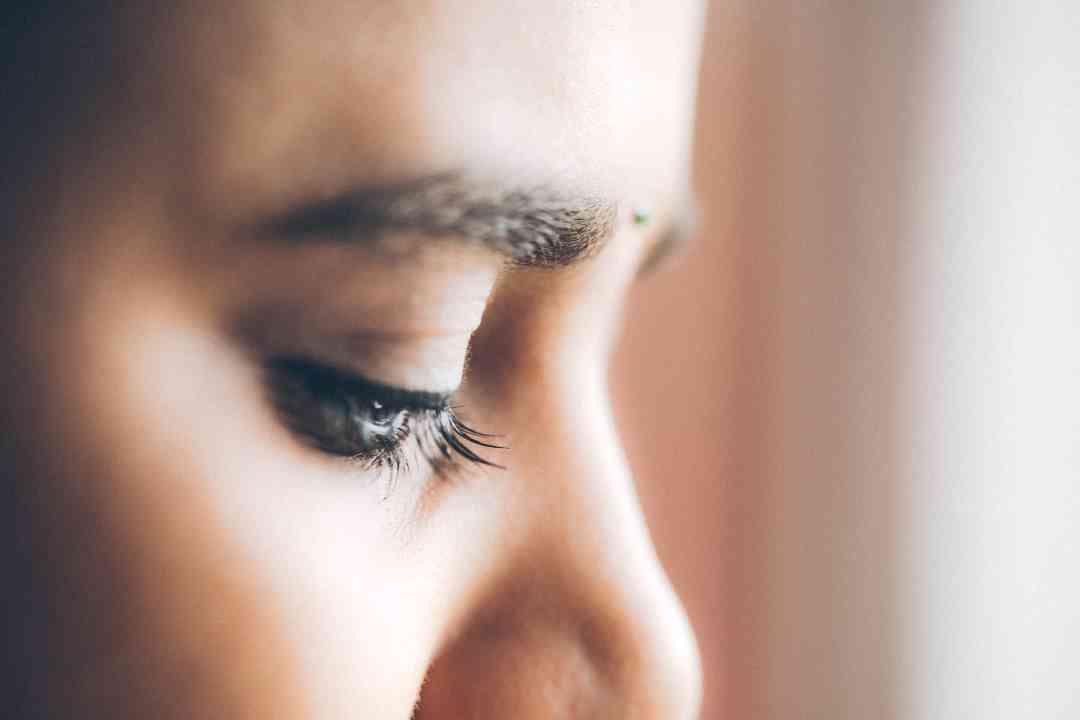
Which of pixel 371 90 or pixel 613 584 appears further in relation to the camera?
pixel 613 584

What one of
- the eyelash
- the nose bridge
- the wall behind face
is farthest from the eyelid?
the wall behind face

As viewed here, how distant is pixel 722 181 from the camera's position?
91 cm

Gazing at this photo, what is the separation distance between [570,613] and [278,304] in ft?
0.67

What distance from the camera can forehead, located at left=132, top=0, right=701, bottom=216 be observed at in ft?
0.87

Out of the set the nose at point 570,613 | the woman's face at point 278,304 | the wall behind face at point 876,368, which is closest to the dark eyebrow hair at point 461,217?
the woman's face at point 278,304

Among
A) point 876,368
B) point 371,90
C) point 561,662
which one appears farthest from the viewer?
point 876,368

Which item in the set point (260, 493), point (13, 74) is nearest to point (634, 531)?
point (260, 493)

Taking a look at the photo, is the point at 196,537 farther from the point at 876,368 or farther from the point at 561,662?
the point at 876,368

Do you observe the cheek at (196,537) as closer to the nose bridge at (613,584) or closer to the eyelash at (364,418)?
the eyelash at (364,418)

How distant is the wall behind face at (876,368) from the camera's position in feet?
2.61

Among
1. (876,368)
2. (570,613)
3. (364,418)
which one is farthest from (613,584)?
(876,368)

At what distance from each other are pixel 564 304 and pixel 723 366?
1.92 ft

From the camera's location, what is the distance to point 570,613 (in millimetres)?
407

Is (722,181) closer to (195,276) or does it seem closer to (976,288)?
(976,288)
